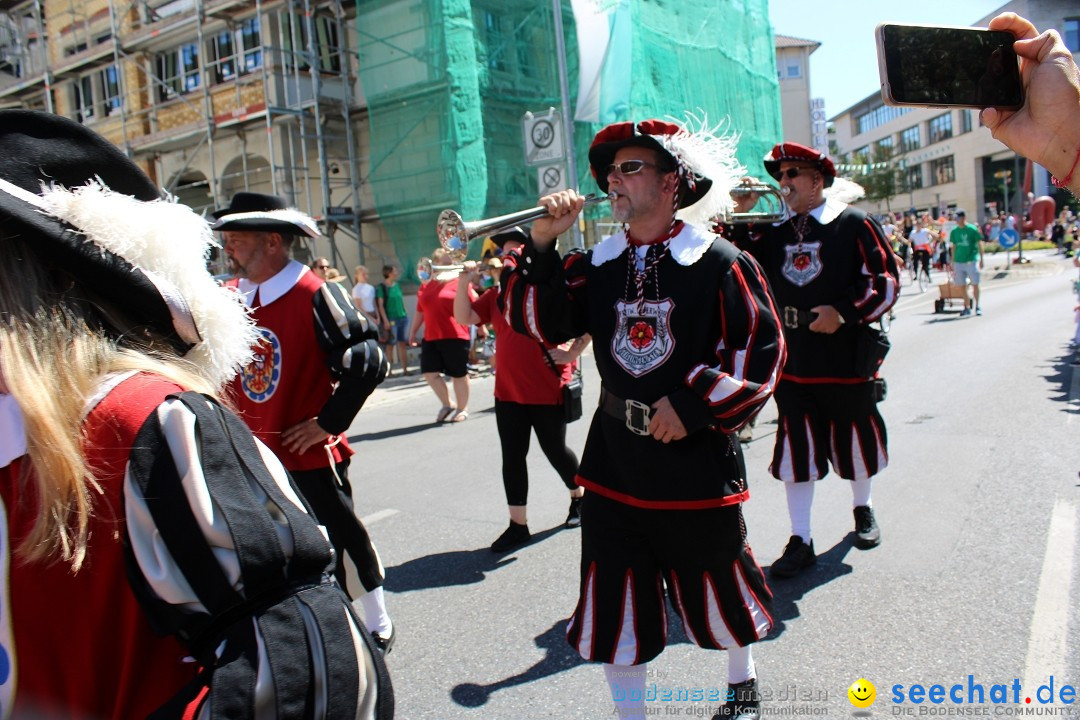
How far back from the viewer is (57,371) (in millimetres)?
1082

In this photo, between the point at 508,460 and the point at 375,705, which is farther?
the point at 508,460

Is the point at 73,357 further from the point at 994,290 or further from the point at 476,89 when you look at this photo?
the point at 994,290

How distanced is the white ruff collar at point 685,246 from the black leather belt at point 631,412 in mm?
480

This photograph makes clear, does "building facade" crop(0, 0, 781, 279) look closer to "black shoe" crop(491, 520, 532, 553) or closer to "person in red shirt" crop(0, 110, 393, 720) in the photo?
"black shoe" crop(491, 520, 532, 553)

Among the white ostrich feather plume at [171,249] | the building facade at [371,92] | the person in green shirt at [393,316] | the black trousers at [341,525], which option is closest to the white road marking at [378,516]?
the black trousers at [341,525]

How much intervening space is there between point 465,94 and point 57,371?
1514 cm

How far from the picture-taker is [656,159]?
2729 millimetres

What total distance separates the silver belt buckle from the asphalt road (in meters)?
1.09

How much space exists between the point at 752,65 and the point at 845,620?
21.0 m

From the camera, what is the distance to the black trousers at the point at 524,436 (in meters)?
4.74

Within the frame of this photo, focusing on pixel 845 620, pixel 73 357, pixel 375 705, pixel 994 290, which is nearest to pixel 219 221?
pixel 73 357

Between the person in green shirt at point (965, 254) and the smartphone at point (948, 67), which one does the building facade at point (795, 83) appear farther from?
the smartphone at point (948, 67)

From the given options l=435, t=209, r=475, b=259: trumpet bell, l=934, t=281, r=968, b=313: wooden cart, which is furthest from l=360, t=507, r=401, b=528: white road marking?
l=934, t=281, r=968, b=313: wooden cart

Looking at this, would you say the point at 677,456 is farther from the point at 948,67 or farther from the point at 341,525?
the point at 341,525
